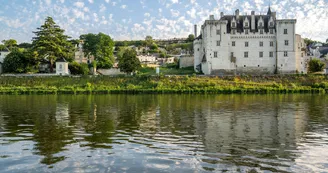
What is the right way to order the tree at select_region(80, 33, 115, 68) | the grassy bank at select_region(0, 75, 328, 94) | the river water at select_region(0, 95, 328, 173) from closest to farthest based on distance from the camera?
the river water at select_region(0, 95, 328, 173)
the grassy bank at select_region(0, 75, 328, 94)
the tree at select_region(80, 33, 115, 68)

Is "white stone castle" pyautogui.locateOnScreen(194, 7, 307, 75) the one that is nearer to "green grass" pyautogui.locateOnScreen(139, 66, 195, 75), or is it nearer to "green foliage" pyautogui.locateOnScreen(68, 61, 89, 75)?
"green grass" pyautogui.locateOnScreen(139, 66, 195, 75)

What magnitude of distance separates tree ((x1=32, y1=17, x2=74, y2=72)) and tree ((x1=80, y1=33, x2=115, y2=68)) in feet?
24.2

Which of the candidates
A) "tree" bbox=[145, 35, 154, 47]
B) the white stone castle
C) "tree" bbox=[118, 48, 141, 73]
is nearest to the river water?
"tree" bbox=[118, 48, 141, 73]

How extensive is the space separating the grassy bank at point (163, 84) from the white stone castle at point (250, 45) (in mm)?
6511

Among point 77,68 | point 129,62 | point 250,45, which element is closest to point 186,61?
point 250,45

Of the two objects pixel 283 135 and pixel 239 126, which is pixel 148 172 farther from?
pixel 239 126

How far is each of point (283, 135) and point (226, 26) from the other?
4886cm

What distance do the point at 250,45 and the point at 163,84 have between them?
19926 millimetres

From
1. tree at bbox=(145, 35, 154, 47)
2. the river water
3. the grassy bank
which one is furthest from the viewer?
tree at bbox=(145, 35, 154, 47)

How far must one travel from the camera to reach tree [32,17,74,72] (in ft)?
196

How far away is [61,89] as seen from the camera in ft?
166

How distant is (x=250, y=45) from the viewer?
6162 centimetres

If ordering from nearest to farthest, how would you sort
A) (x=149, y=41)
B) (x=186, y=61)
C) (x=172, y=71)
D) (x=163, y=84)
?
(x=163, y=84) → (x=172, y=71) → (x=186, y=61) → (x=149, y=41)

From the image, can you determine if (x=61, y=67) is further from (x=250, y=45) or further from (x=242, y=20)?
(x=250, y=45)
